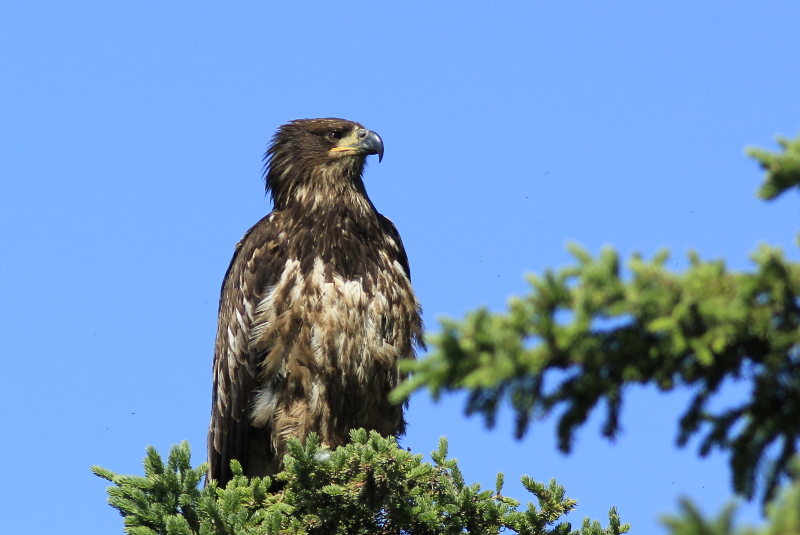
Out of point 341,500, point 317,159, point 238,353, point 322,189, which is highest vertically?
point 317,159

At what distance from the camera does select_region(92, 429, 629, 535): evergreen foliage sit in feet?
16.7

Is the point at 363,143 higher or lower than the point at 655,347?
higher

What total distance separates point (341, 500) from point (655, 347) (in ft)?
11.4

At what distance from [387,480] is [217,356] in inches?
110

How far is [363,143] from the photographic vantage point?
798 centimetres

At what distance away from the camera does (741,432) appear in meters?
2.21

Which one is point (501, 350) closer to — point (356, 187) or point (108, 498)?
Answer: point (108, 498)

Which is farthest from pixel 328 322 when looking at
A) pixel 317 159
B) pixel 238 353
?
pixel 317 159

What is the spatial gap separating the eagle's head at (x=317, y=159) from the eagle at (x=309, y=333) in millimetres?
133

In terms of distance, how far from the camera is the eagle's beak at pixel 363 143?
311 inches

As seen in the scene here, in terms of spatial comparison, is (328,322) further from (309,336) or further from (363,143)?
(363,143)

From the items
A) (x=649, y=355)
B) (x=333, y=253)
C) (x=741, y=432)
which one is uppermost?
(x=333, y=253)

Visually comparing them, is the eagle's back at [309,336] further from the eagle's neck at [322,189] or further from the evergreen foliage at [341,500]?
the evergreen foliage at [341,500]

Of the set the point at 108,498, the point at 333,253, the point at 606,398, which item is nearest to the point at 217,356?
the point at 333,253
